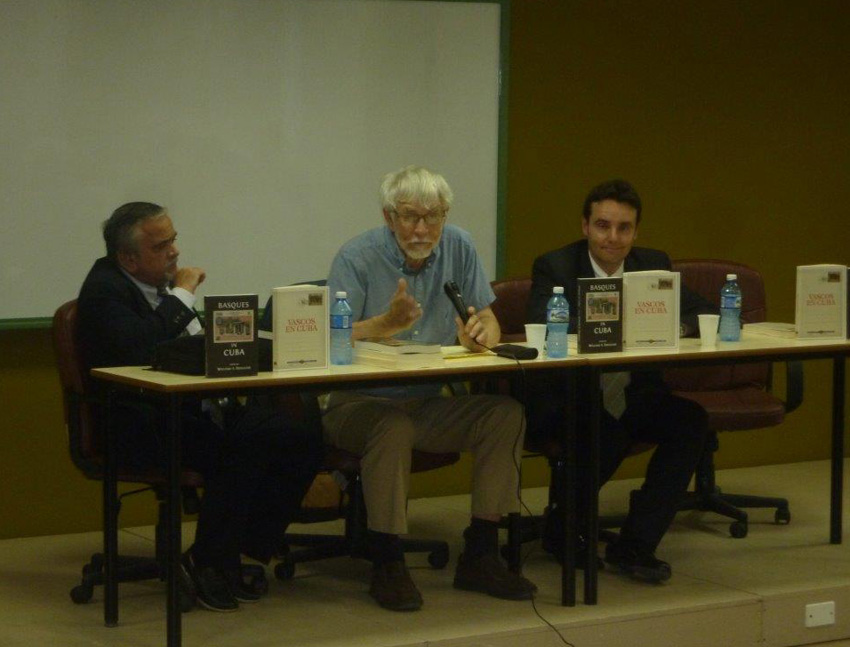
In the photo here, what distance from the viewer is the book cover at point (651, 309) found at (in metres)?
4.07

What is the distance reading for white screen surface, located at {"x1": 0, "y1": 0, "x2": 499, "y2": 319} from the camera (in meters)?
4.71

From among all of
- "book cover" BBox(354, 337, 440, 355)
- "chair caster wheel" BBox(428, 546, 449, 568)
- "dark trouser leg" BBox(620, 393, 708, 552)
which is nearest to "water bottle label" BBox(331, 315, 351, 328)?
"book cover" BBox(354, 337, 440, 355)

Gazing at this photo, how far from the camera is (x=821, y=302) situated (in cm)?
439

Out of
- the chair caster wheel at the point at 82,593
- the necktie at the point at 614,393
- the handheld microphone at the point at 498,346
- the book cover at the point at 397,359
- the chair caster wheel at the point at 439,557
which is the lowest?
the chair caster wheel at the point at 82,593

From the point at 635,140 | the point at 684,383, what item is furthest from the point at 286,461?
the point at 635,140

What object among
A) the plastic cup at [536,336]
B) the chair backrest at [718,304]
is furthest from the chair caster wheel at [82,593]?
the chair backrest at [718,304]

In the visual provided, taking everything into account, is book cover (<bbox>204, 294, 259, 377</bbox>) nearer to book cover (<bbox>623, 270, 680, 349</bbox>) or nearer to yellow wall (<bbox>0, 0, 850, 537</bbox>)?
book cover (<bbox>623, 270, 680, 349</bbox>)

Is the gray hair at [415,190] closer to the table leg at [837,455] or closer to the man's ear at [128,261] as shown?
the man's ear at [128,261]

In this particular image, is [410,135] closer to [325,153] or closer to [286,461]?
[325,153]

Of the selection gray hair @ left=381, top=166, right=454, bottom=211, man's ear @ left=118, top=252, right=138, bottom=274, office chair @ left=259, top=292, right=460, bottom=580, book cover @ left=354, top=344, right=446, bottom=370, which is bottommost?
office chair @ left=259, top=292, right=460, bottom=580

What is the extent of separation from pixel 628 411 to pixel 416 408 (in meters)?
0.69

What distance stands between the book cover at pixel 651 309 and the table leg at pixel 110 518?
1.42 meters

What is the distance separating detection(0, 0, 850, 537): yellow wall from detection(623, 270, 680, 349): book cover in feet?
5.02

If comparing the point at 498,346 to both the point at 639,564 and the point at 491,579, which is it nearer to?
the point at 491,579
